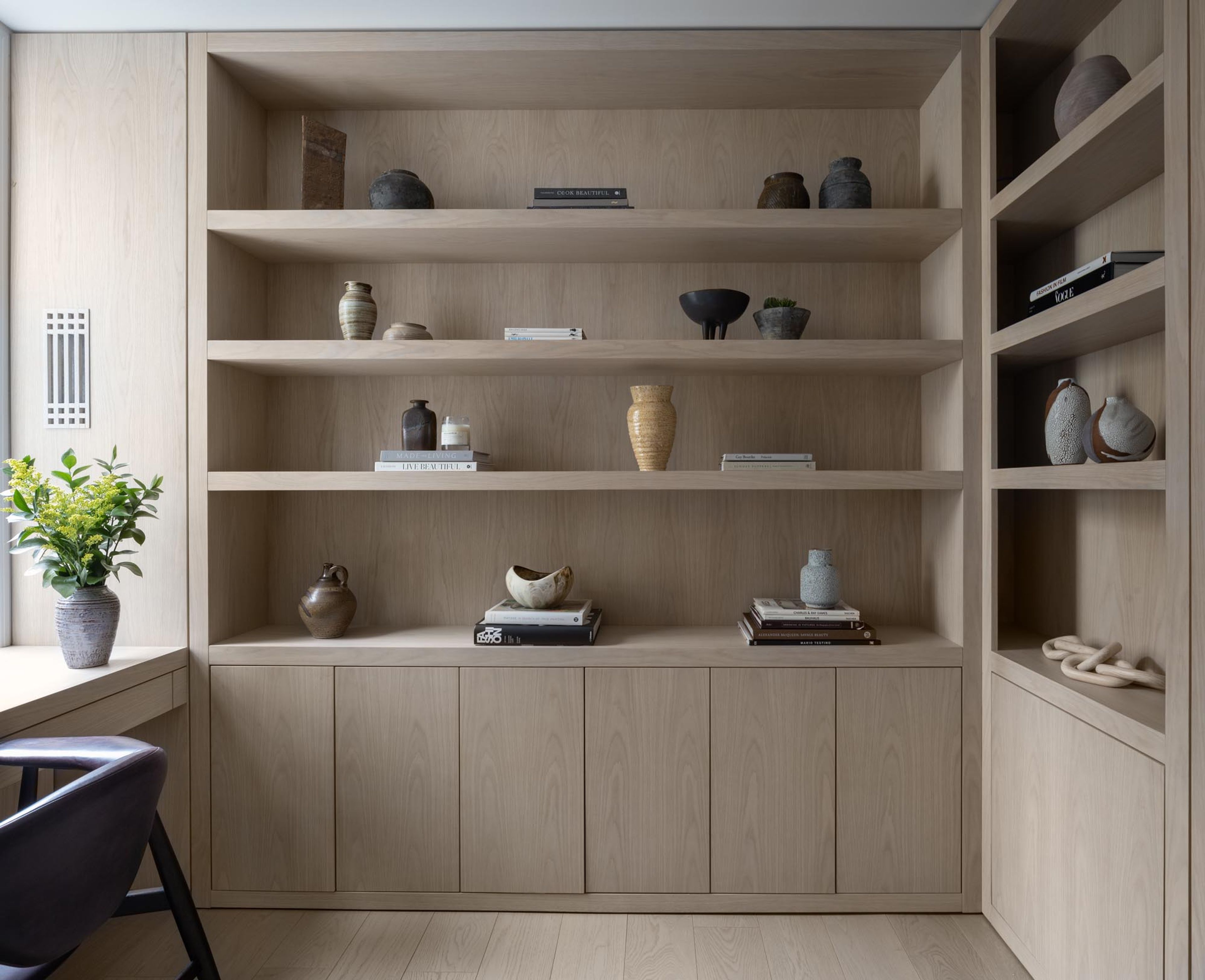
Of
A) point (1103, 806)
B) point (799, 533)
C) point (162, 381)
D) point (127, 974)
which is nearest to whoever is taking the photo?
point (1103, 806)

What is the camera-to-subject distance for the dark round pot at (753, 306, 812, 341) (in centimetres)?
233

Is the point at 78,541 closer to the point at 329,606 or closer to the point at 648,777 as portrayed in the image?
the point at 329,606

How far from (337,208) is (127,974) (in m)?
→ 2.22

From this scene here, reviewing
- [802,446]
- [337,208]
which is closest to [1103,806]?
[802,446]

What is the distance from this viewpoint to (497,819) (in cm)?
224

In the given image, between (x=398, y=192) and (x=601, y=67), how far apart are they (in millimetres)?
730

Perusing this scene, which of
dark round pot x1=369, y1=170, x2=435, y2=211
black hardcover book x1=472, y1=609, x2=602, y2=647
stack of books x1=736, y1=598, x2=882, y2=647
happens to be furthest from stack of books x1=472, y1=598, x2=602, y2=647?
dark round pot x1=369, y1=170, x2=435, y2=211

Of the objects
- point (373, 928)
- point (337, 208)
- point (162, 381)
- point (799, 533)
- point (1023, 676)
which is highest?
point (337, 208)

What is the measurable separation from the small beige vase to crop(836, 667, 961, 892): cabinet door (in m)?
0.83

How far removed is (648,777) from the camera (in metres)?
2.23

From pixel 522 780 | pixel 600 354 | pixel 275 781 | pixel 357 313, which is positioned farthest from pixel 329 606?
pixel 600 354

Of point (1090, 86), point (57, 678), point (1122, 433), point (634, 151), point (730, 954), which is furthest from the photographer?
point (634, 151)

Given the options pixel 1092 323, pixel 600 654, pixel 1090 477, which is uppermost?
pixel 1092 323

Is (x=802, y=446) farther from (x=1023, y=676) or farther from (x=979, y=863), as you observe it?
(x=979, y=863)
